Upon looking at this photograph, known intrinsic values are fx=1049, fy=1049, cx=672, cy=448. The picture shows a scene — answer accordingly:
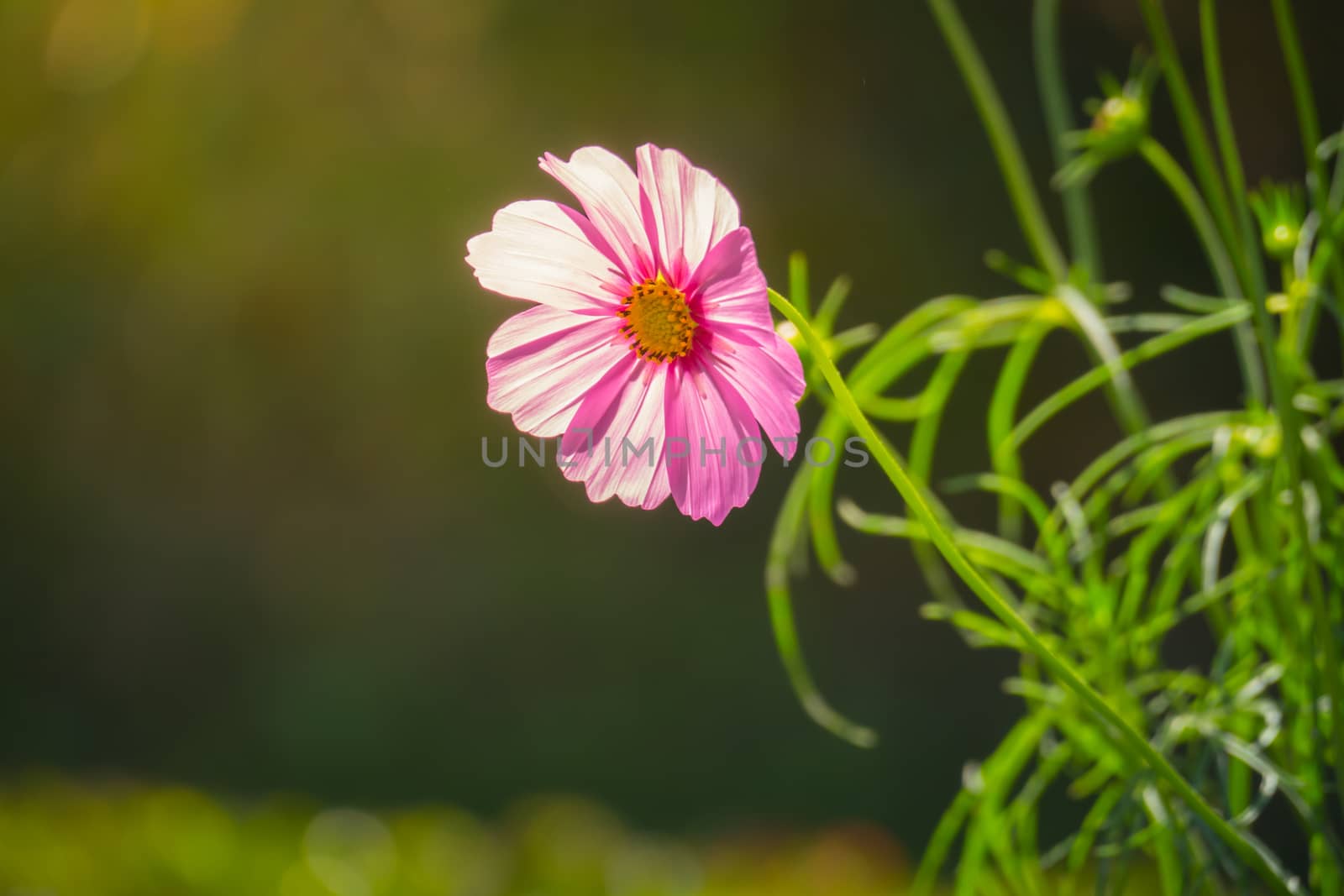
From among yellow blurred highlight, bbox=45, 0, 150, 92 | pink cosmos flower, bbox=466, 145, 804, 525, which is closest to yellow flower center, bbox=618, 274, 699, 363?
pink cosmos flower, bbox=466, 145, 804, 525

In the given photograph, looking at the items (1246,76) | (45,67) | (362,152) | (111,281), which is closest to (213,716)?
(111,281)

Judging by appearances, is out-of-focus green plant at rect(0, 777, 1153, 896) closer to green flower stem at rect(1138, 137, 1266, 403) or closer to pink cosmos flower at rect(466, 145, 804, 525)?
green flower stem at rect(1138, 137, 1266, 403)

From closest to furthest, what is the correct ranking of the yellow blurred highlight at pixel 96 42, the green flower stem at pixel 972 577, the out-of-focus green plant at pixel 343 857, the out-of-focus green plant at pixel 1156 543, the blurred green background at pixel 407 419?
the green flower stem at pixel 972 577, the out-of-focus green plant at pixel 1156 543, the out-of-focus green plant at pixel 343 857, the blurred green background at pixel 407 419, the yellow blurred highlight at pixel 96 42

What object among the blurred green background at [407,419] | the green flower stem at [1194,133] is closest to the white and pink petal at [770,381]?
the green flower stem at [1194,133]

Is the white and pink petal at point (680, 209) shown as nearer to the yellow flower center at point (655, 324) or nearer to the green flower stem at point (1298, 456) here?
the yellow flower center at point (655, 324)

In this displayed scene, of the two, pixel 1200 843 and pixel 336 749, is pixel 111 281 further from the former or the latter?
pixel 1200 843

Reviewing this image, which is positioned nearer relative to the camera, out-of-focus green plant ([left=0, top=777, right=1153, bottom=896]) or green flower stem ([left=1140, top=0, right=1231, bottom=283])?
green flower stem ([left=1140, top=0, right=1231, bottom=283])
